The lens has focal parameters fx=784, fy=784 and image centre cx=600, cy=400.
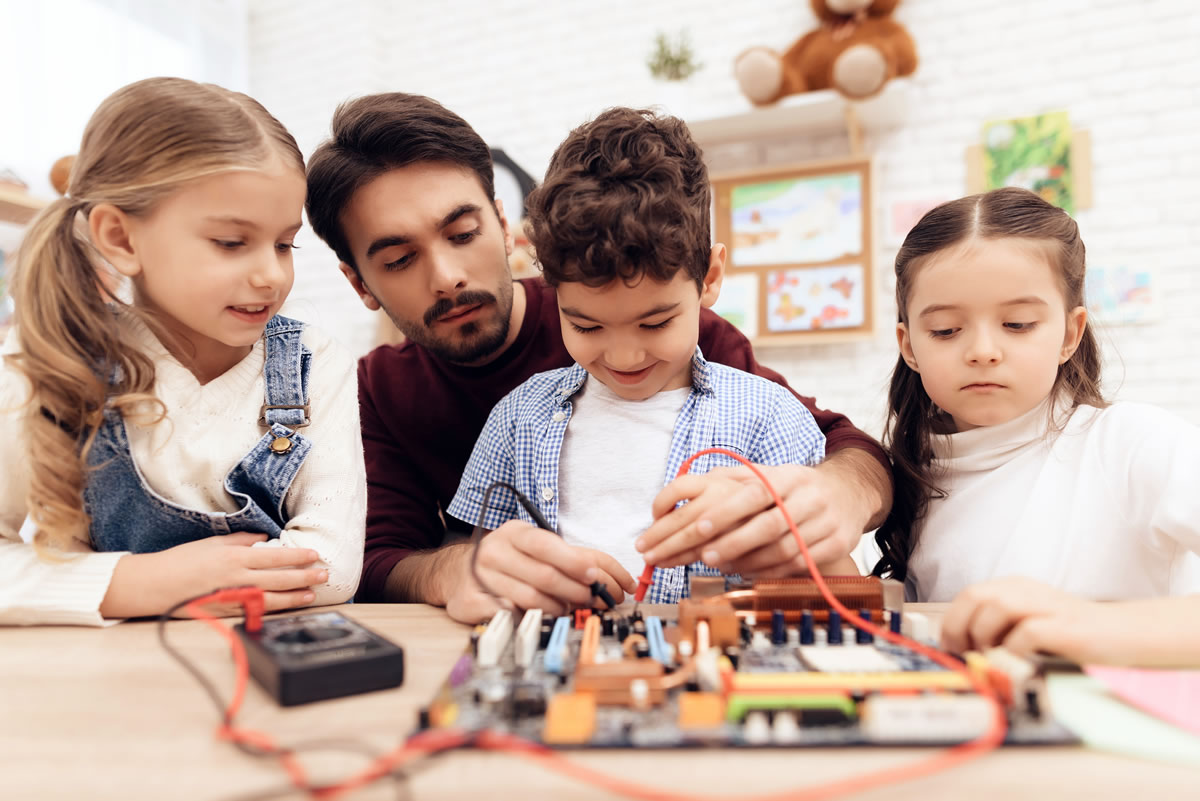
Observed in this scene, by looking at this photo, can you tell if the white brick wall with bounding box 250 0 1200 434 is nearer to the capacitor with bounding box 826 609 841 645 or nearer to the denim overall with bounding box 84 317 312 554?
the denim overall with bounding box 84 317 312 554

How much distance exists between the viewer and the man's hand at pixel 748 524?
74cm

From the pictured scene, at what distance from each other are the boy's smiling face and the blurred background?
1.20m

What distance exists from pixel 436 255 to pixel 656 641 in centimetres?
80

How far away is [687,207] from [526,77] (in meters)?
2.39

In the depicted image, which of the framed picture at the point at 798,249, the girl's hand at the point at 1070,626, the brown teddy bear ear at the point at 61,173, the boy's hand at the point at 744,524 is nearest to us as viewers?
the girl's hand at the point at 1070,626

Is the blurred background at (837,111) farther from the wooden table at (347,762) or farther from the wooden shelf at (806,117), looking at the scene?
the wooden table at (347,762)

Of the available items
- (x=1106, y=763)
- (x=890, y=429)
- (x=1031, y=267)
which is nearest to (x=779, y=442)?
(x=890, y=429)

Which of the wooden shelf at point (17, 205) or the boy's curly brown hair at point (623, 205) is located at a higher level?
the wooden shelf at point (17, 205)

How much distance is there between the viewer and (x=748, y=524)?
0.75m

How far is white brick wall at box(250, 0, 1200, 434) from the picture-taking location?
2260mm

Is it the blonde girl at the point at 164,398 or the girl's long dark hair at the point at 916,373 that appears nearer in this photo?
the blonde girl at the point at 164,398

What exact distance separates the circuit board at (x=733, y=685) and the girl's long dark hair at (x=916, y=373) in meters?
0.49

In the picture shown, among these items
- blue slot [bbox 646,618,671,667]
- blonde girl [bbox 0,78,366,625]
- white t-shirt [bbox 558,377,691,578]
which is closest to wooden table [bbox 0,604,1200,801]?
blue slot [bbox 646,618,671,667]

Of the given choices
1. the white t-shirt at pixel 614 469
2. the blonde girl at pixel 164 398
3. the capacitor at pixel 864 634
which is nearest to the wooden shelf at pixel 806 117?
the white t-shirt at pixel 614 469
